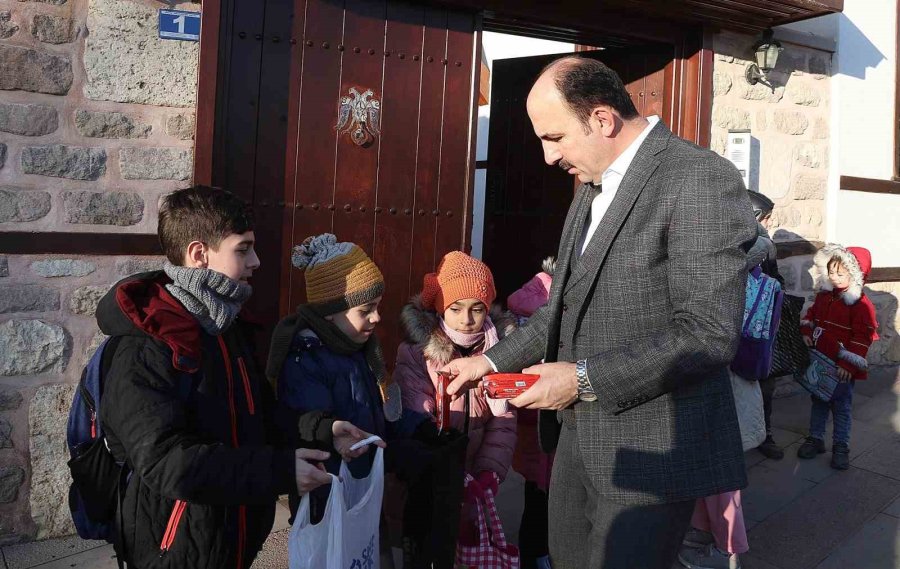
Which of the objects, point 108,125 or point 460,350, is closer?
point 460,350

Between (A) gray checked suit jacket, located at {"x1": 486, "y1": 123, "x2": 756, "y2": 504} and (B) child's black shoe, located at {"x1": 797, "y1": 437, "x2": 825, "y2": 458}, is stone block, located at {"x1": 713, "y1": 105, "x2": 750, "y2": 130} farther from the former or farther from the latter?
(A) gray checked suit jacket, located at {"x1": 486, "y1": 123, "x2": 756, "y2": 504}

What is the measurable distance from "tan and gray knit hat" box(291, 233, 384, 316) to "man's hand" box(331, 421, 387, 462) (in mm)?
557

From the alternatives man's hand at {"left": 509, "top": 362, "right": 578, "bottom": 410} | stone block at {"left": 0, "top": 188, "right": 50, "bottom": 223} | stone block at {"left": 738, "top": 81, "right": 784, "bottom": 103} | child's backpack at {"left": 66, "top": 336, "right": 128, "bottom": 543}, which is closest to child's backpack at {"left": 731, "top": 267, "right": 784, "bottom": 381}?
man's hand at {"left": 509, "top": 362, "right": 578, "bottom": 410}

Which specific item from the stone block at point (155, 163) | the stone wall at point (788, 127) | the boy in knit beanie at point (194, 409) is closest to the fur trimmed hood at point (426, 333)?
the boy in knit beanie at point (194, 409)

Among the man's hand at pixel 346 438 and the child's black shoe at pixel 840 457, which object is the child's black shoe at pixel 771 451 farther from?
the man's hand at pixel 346 438

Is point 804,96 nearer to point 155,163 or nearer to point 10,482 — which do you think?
point 155,163

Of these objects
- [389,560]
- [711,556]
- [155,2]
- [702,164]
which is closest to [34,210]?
[155,2]

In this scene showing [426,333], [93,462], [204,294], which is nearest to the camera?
[93,462]

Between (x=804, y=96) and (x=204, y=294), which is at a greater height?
(x=804, y=96)

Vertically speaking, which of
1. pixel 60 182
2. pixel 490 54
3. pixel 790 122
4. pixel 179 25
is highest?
pixel 490 54

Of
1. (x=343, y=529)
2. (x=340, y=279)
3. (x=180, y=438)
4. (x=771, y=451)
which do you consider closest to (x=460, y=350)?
(x=340, y=279)

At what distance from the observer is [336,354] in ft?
8.63

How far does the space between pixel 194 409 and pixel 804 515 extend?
3.39m

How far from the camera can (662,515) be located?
1.94 meters
